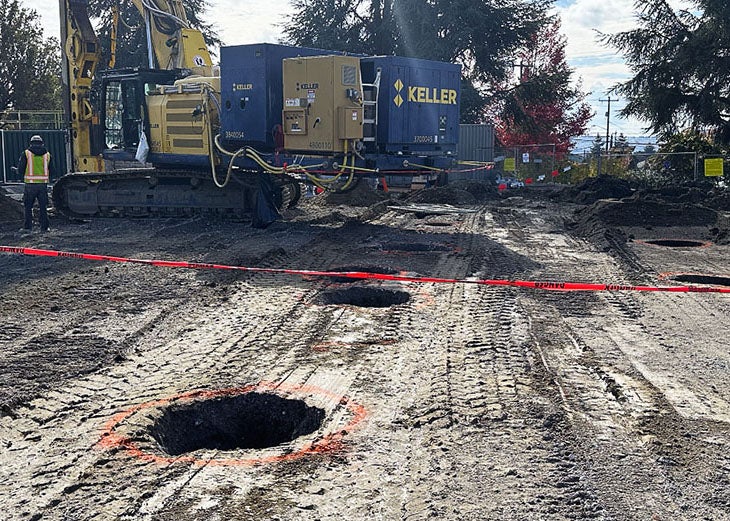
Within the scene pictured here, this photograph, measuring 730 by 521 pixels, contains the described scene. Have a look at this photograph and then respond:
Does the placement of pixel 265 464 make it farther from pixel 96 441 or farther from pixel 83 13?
pixel 83 13

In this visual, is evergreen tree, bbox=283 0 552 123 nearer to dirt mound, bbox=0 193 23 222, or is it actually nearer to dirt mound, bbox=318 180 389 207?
dirt mound, bbox=318 180 389 207

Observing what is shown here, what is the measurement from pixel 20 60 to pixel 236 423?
114 feet

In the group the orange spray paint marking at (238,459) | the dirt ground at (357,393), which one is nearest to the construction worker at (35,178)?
the dirt ground at (357,393)

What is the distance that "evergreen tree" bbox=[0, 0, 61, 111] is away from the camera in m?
35.1

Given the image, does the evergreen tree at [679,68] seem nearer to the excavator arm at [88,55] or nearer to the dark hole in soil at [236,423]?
the excavator arm at [88,55]

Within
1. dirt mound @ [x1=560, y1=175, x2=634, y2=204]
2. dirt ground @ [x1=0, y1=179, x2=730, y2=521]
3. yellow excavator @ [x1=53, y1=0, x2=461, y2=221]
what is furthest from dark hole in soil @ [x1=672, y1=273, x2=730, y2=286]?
dirt mound @ [x1=560, y1=175, x2=634, y2=204]

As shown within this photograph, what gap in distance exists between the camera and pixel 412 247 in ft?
43.8

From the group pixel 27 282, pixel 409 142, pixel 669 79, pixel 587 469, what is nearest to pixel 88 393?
pixel 587 469

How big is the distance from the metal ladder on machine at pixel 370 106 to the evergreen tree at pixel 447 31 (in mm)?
21784

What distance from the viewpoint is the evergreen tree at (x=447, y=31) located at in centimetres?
3622

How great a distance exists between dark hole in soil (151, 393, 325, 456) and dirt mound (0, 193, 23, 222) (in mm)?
12919

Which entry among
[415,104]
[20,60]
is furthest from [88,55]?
[20,60]

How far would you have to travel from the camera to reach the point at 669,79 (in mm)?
29422

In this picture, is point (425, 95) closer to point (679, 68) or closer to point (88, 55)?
point (88, 55)
